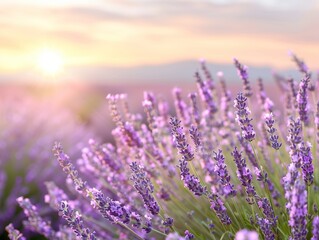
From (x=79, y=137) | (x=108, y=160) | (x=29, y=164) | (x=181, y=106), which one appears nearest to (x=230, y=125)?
(x=181, y=106)

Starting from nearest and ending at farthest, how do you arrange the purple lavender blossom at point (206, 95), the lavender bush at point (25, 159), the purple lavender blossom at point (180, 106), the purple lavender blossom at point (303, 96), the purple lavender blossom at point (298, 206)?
the purple lavender blossom at point (298, 206), the purple lavender blossom at point (303, 96), the purple lavender blossom at point (206, 95), the purple lavender blossom at point (180, 106), the lavender bush at point (25, 159)

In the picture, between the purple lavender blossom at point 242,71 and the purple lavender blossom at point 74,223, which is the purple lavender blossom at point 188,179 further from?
A: the purple lavender blossom at point 242,71

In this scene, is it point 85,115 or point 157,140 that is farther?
point 85,115

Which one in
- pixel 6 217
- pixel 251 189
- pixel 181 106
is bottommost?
pixel 251 189

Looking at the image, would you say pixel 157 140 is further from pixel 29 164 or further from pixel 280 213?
pixel 29 164

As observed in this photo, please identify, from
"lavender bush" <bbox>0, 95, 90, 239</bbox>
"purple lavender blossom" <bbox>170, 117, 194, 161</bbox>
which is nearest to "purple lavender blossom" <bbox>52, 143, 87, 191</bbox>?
"purple lavender blossom" <bbox>170, 117, 194, 161</bbox>

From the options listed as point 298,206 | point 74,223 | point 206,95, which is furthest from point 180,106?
point 298,206

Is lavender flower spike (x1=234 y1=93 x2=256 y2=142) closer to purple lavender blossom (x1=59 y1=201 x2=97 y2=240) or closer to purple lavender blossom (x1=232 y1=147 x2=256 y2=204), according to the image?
purple lavender blossom (x1=232 y1=147 x2=256 y2=204)

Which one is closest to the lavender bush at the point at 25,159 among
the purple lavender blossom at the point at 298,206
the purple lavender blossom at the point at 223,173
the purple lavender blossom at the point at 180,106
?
the purple lavender blossom at the point at 180,106
